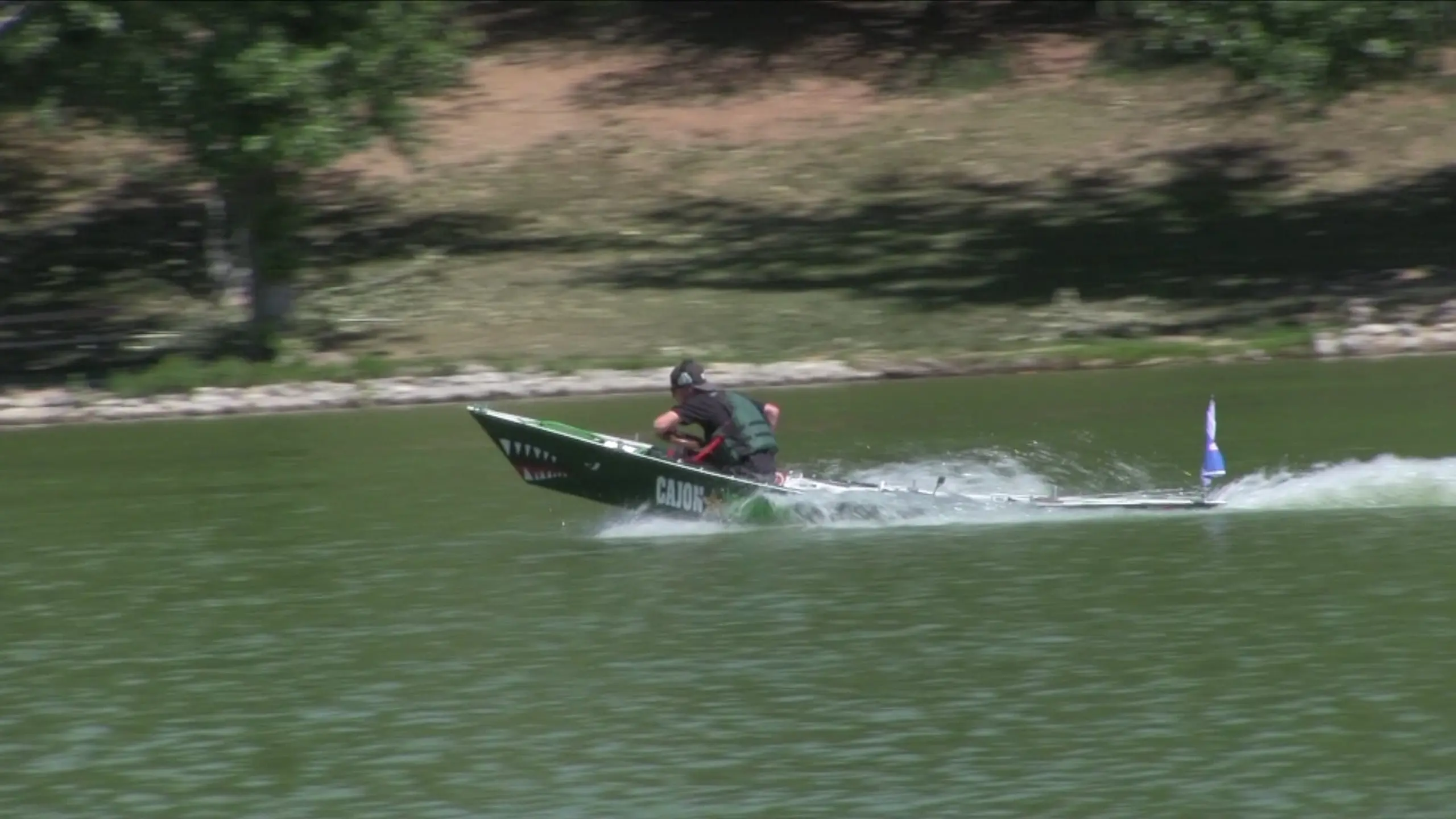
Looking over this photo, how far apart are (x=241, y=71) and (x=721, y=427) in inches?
594

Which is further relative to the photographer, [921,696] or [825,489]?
[825,489]

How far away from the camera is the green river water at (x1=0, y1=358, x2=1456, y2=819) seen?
36.4ft

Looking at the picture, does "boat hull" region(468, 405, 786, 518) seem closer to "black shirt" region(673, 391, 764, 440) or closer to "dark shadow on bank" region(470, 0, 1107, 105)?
"black shirt" region(673, 391, 764, 440)

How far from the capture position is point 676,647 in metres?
14.1

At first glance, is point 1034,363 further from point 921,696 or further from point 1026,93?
point 921,696

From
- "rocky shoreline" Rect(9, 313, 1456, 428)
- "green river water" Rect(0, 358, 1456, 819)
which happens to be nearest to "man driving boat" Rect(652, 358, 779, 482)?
"green river water" Rect(0, 358, 1456, 819)

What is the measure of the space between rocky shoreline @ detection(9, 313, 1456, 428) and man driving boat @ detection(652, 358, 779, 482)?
11746 mm

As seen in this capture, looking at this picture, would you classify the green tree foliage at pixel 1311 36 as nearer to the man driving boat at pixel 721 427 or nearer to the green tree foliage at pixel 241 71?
the green tree foliage at pixel 241 71

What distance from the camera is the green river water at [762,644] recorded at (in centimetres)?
1111

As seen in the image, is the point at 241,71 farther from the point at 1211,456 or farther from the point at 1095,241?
the point at 1211,456

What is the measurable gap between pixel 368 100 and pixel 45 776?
2247 cm

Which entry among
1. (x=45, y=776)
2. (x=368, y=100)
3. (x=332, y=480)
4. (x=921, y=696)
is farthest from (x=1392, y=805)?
(x=368, y=100)

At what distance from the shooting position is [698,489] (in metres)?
18.6

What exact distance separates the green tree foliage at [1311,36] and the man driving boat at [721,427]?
15.7 meters
